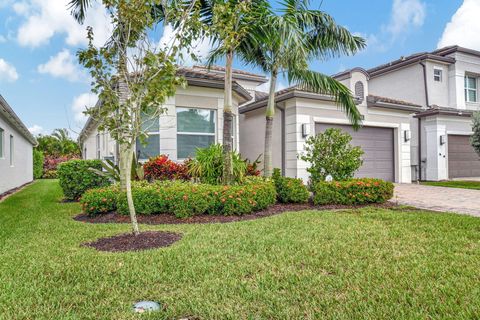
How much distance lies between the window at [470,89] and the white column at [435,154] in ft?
14.9

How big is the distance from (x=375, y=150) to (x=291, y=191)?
742 cm

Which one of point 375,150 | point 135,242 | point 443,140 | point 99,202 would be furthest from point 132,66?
point 443,140

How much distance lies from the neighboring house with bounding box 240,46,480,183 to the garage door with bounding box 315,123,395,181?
4cm

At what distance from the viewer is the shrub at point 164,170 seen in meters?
8.93

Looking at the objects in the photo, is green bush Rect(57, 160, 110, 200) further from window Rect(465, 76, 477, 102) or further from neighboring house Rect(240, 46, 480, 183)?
window Rect(465, 76, 477, 102)

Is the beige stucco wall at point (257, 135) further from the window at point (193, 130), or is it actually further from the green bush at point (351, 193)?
the green bush at point (351, 193)

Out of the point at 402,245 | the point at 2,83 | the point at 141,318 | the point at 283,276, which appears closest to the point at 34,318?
the point at 141,318

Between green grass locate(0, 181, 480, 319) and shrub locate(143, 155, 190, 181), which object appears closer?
green grass locate(0, 181, 480, 319)

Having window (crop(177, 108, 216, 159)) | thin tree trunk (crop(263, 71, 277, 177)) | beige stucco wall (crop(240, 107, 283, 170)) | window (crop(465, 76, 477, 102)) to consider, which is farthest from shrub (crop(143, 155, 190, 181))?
window (crop(465, 76, 477, 102))

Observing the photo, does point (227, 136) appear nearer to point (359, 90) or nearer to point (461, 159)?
point (359, 90)

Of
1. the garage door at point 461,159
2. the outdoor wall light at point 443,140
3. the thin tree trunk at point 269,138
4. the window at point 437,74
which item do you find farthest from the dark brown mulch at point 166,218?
the window at point 437,74

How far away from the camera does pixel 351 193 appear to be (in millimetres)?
8227

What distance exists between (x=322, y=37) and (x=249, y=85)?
25.2 ft

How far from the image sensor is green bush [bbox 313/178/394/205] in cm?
821
